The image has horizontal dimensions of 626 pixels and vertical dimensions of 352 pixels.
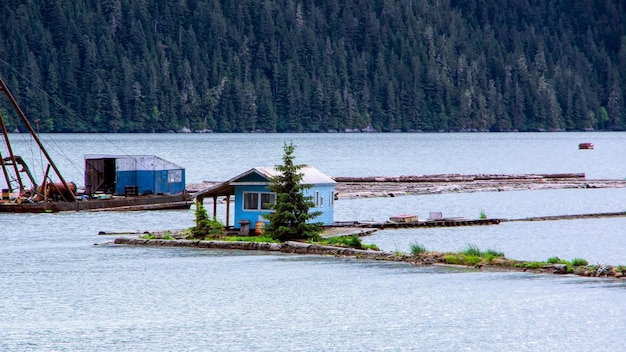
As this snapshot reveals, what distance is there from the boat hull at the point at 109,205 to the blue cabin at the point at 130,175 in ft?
5.47

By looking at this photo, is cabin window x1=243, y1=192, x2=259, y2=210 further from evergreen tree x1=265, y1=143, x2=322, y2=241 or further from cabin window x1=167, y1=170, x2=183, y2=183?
cabin window x1=167, y1=170, x2=183, y2=183

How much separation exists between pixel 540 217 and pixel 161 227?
23994 millimetres

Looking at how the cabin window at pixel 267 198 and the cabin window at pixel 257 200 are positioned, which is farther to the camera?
the cabin window at pixel 257 200

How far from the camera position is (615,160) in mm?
197375

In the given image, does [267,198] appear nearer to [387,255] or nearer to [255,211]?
[255,211]

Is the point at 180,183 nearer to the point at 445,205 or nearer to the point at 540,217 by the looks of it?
the point at 445,205

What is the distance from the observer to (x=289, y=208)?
2080 inches

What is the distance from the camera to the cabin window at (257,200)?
5584 centimetres

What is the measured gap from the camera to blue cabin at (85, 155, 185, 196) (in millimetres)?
81562

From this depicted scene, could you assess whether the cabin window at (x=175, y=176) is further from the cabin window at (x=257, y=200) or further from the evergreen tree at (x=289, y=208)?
the evergreen tree at (x=289, y=208)

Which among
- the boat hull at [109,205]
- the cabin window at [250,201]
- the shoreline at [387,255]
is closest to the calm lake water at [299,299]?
the shoreline at [387,255]

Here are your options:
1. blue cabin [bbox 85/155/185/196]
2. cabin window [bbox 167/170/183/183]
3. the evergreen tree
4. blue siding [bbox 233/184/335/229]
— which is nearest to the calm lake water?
the evergreen tree

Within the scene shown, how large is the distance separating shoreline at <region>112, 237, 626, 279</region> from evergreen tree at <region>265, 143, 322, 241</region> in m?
1.32

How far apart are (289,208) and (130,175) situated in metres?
32.3
